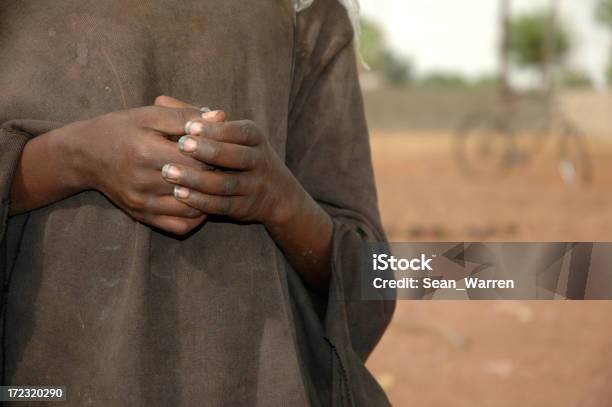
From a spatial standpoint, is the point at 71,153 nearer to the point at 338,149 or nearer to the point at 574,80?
the point at 338,149

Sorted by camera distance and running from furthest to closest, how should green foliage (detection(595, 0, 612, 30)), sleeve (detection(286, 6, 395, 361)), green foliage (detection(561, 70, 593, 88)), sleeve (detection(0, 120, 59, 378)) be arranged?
green foliage (detection(561, 70, 593, 88)) < green foliage (detection(595, 0, 612, 30)) < sleeve (detection(286, 6, 395, 361)) < sleeve (detection(0, 120, 59, 378))

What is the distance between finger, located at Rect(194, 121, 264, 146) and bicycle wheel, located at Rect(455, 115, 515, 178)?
1128 cm

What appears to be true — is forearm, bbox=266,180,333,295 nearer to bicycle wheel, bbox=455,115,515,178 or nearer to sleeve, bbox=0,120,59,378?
sleeve, bbox=0,120,59,378

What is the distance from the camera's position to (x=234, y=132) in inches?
35.5

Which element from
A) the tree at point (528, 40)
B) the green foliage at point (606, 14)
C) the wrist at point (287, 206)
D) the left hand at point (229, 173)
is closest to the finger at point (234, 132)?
the left hand at point (229, 173)

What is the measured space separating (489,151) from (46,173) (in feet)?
40.7

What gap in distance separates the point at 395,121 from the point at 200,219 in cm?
2315

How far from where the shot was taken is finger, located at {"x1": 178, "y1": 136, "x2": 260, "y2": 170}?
0.88 meters

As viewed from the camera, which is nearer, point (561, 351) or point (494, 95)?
point (561, 351)

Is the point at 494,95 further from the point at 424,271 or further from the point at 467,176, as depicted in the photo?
the point at 424,271

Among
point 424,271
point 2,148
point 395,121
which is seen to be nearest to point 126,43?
point 2,148

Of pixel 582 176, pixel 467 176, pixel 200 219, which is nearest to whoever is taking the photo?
pixel 200 219

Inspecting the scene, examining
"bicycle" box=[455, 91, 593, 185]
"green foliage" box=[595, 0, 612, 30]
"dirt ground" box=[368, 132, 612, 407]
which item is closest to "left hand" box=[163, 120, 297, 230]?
"dirt ground" box=[368, 132, 612, 407]

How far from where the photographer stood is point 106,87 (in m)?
1.04
